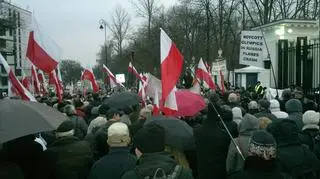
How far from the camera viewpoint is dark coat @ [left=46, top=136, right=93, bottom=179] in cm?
571

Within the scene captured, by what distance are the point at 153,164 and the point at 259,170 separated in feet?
2.86

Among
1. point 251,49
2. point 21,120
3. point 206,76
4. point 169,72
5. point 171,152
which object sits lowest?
point 171,152

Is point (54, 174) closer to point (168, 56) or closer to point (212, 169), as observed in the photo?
point (212, 169)

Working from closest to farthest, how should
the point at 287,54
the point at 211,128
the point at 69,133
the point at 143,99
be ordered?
the point at 69,133
the point at 211,128
the point at 143,99
the point at 287,54

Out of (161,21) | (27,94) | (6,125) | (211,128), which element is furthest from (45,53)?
(161,21)

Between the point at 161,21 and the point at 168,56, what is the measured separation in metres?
46.6

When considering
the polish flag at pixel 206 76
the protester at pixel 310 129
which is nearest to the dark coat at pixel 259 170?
the protester at pixel 310 129

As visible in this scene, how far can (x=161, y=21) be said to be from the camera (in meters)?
54.1

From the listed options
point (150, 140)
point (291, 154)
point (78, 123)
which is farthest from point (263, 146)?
point (78, 123)

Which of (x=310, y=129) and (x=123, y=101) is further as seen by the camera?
(x=123, y=101)

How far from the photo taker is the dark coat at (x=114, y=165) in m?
5.05

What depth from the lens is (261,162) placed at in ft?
14.0

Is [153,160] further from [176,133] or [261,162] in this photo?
[176,133]

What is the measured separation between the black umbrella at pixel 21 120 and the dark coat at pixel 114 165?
572mm
